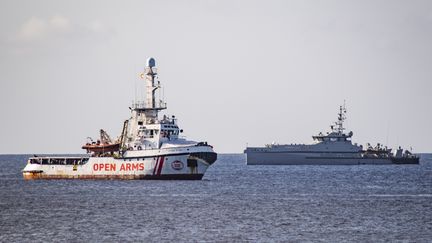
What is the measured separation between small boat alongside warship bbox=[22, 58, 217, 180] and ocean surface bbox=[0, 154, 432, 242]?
5.65 ft

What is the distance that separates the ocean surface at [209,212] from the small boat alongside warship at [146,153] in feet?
5.65

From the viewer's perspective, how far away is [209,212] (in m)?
69.5

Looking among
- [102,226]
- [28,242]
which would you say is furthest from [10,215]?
[28,242]

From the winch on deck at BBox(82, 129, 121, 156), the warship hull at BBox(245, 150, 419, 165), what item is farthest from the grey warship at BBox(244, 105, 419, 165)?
the winch on deck at BBox(82, 129, 121, 156)

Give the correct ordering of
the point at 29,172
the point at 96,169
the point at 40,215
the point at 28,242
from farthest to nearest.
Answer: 1. the point at 29,172
2. the point at 96,169
3. the point at 40,215
4. the point at 28,242

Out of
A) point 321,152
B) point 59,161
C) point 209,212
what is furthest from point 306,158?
point 209,212

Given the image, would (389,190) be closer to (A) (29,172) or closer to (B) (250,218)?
(B) (250,218)

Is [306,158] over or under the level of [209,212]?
over

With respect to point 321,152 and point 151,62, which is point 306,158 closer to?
point 321,152

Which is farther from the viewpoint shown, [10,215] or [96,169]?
[96,169]

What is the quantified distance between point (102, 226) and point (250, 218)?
11038mm

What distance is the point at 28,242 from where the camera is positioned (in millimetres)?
53000

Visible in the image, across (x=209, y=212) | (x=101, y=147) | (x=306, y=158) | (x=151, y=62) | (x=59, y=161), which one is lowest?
(x=209, y=212)

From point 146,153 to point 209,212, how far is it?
32.6 meters
